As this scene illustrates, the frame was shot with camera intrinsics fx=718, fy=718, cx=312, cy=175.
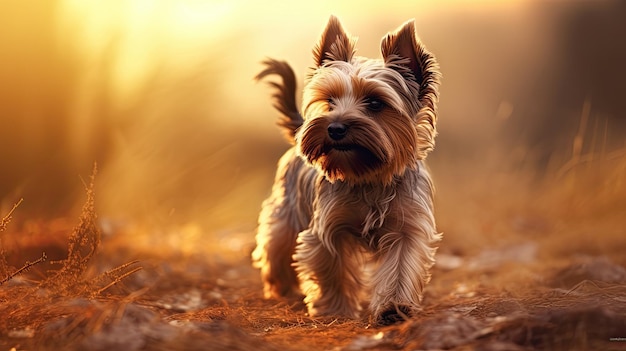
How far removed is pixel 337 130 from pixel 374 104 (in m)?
0.41

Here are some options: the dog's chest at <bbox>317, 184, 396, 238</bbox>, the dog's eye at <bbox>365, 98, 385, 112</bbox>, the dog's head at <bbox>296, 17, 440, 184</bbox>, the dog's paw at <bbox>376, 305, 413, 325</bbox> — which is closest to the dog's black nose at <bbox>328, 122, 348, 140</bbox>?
the dog's head at <bbox>296, 17, 440, 184</bbox>

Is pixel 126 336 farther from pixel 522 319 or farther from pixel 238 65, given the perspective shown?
pixel 238 65

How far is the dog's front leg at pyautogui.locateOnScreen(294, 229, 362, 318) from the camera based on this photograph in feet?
18.1

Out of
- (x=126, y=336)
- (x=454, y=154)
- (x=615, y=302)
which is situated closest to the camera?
(x=126, y=336)

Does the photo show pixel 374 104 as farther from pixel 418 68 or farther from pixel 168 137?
pixel 168 137

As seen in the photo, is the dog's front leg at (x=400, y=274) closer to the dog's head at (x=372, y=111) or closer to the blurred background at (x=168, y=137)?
the dog's head at (x=372, y=111)

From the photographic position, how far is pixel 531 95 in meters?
16.9

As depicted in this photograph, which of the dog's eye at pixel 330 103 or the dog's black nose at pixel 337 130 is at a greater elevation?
the dog's eye at pixel 330 103

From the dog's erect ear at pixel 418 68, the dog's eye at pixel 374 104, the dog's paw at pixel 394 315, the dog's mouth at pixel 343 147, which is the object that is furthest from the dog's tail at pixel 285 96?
the dog's paw at pixel 394 315

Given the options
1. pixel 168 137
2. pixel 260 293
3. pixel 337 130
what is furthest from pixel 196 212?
pixel 337 130

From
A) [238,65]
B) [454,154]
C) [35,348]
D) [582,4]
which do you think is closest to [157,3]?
[238,65]

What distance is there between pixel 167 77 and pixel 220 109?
4.01ft

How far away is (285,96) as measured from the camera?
21.5 feet

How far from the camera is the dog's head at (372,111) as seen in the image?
4871 millimetres
